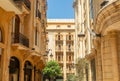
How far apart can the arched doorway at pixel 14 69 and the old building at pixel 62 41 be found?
153ft

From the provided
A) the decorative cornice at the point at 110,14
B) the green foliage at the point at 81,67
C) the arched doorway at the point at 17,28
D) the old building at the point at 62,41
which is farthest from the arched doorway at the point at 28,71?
the old building at the point at 62,41

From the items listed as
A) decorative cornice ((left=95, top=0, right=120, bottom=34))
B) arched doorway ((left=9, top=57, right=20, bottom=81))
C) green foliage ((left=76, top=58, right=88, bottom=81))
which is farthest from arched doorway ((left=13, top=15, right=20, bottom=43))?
green foliage ((left=76, top=58, right=88, bottom=81))

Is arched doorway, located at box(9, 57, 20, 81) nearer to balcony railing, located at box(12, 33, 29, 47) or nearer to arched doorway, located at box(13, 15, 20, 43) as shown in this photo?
balcony railing, located at box(12, 33, 29, 47)

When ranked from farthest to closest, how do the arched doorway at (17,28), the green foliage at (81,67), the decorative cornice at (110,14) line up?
1. the green foliage at (81,67)
2. the arched doorway at (17,28)
3. the decorative cornice at (110,14)

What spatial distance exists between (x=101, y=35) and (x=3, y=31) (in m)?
5.35

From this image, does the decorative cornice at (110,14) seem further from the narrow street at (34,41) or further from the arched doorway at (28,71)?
the arched doorway at (28,71)

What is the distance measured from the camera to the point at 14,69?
1916 centimetres

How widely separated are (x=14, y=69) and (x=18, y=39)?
2.36 m

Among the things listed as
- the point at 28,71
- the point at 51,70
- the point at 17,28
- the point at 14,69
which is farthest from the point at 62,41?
the point at 14,69

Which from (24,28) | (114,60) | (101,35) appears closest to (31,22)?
(24,28)

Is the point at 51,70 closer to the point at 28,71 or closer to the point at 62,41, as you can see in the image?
the point at 62,41

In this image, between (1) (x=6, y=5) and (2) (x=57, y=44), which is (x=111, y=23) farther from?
(2) (x=57, y=44)

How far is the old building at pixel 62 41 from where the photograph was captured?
Result: 6738 cm

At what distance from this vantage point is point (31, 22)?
2288cm
